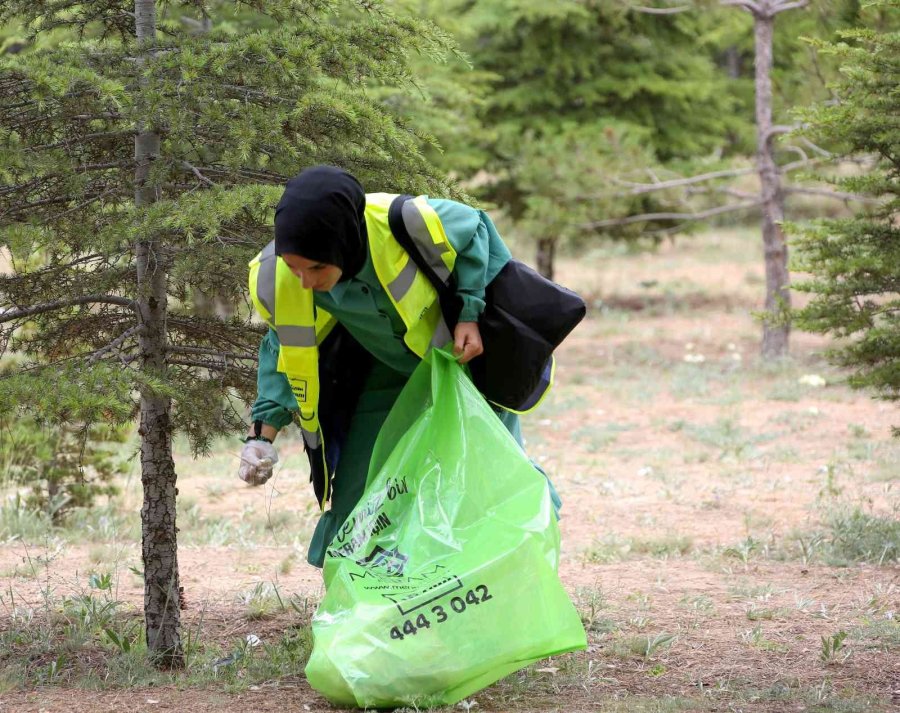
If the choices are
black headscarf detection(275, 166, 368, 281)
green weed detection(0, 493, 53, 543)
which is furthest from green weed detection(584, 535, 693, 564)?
black headscarf detection(275, 166, 368, 281)

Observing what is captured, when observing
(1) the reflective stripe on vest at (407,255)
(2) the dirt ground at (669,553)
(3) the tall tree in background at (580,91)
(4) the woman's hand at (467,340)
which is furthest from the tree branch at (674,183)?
(1) the reflective stripe on vest at (407,255)

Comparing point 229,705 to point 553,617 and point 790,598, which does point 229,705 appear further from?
point 790,598

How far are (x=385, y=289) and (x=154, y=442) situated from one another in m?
1.24

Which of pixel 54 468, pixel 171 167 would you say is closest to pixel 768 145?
pixel 54 468

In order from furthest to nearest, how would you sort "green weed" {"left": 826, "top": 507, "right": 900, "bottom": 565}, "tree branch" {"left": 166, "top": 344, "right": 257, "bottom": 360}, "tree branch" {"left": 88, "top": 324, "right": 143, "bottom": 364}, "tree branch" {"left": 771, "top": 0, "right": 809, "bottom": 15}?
"tree branch" {"left": 771, "top": 0, "right": 809, "bottom": 15} → "green weed" {"left": 826, "top": 507, "right": 900, "bottom": 565} → "tree branch" {"left": 166, "top": 344, "right": 257, "bottom": 360} → "tree branch" {"left": 88, "top": 324, "right": 143, "bottom": 364}

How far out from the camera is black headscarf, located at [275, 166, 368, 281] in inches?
132

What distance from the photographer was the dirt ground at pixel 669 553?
4.16 meters

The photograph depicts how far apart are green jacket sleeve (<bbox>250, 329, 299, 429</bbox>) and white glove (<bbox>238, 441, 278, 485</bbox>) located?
0.12 meters

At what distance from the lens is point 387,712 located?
3.71 metres

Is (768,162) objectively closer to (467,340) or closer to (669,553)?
(669,553)

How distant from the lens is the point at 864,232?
6.06 meters

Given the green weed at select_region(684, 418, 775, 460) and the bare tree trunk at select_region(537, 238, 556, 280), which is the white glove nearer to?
the green weed at select_region(684, 418, 775, 460)

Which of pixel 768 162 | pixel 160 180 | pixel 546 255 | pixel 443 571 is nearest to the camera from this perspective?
Answer: pixel 443 571

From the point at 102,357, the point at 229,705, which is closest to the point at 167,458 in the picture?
the point at 102,357
